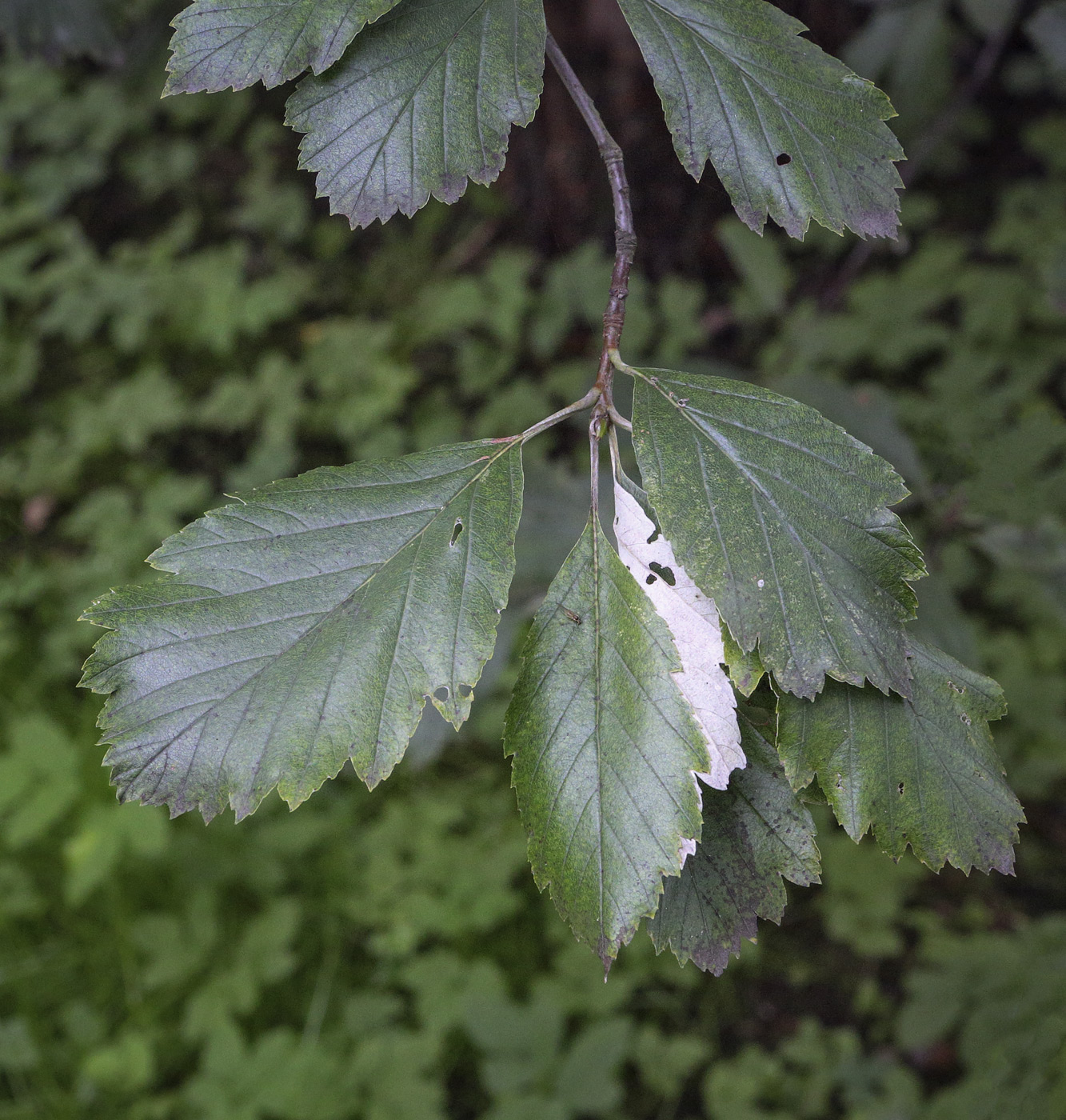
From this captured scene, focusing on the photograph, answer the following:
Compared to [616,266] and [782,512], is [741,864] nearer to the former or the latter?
[782,512]

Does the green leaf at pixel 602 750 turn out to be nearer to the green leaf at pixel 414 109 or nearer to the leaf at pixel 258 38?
the green leaf at pixel 414 109

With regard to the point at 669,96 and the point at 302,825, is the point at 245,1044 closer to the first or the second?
the point at 302,825

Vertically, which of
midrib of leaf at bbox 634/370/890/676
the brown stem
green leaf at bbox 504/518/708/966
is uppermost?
the brown stem

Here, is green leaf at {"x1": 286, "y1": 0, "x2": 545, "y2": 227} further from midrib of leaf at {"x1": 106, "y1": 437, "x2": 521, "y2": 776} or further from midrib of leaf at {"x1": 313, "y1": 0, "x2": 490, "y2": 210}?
midrib of leaf at {"x1": 106, "y1": 437, "x2": 521, "y2": 776}

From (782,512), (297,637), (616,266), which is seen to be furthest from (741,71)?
(297,637)

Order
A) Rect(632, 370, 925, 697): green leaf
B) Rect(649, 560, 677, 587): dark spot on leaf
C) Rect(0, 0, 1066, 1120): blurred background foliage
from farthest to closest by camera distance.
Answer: Rect(0, 0, 1066, 1120): blurred background foliage
Rect(649, 560, 677, 587): dark spot on leaf
Rect(632, 370, 925, 697): green leaf

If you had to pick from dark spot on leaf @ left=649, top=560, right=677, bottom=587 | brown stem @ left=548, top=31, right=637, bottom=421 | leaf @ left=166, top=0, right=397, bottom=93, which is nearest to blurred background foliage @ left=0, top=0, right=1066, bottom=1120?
dark spot on leaf @ left=649, top=560, right=677, bottom=587

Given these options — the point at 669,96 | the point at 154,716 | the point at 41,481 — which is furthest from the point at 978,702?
the point at 41,481
